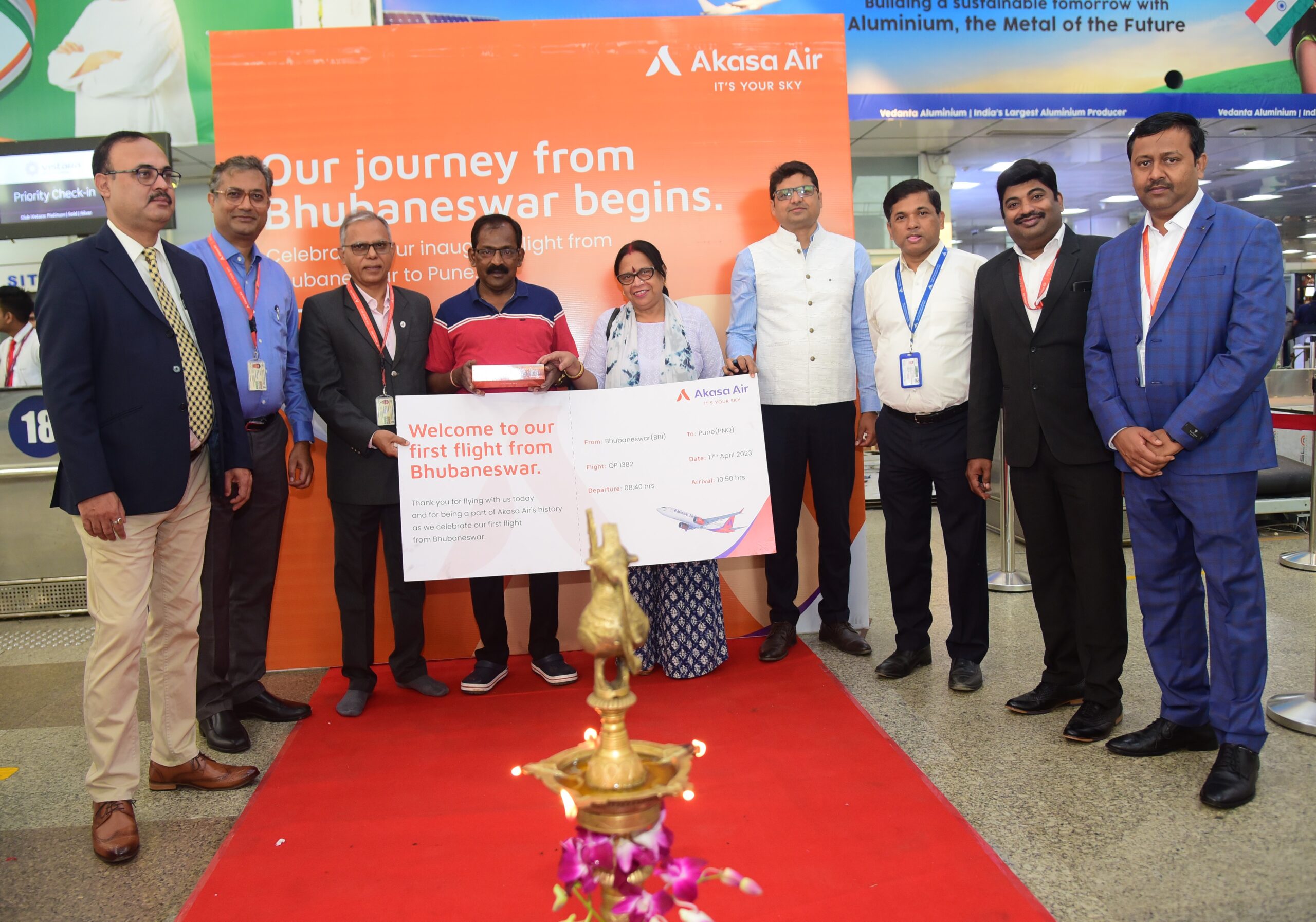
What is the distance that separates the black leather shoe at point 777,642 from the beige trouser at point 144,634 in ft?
7.14

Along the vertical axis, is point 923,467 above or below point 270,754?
A: above

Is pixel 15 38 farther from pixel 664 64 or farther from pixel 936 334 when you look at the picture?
pixel 936 334

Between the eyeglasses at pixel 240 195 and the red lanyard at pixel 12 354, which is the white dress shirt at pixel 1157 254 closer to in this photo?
the eyeglasses at pixel 240 195

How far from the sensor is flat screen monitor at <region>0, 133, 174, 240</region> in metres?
6.81

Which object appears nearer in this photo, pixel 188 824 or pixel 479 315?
pixel 188 824

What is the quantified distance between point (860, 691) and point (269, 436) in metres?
2.43

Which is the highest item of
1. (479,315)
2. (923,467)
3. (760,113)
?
(760,113)

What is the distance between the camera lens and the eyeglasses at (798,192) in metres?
3.61

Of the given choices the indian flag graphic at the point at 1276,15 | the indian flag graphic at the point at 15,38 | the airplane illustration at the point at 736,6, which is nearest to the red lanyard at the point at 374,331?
the airplane illustration at the point at 736,6

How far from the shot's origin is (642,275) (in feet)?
11.4

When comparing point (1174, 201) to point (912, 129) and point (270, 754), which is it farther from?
point (912, 129)

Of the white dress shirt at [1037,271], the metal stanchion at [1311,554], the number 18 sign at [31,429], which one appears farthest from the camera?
the number 18 sign at [31,429]

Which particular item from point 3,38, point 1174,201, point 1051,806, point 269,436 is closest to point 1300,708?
point 1051,806

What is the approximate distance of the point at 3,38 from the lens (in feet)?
26.0
